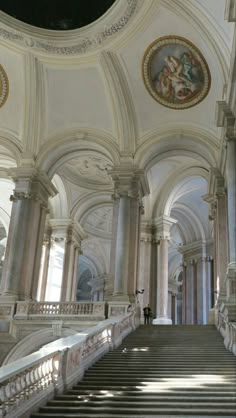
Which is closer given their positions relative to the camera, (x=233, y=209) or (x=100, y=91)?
(x=233, y=209)

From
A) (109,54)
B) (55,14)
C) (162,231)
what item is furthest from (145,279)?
(55,14)

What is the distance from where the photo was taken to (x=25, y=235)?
1700 cm

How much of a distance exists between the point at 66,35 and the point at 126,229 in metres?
7.12

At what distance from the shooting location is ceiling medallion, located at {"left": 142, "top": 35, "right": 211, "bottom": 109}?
1570 cm

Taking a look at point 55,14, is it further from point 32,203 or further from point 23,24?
point 32,203

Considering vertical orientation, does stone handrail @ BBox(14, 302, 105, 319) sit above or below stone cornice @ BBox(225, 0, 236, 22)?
below

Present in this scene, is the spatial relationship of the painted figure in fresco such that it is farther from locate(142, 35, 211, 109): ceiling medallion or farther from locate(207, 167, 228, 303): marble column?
locate(207, 167, 228, 303): marble column

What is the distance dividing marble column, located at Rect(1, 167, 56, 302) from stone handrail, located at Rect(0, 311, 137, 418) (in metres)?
6.84

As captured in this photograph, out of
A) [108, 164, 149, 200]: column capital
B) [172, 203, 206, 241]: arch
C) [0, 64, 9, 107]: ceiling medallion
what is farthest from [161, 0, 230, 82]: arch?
[172, 203, 206, 241]: arch

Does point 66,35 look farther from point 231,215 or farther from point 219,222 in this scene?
point 231,215

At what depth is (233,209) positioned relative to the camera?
12578 mm

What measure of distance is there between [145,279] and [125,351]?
1117 centimetres

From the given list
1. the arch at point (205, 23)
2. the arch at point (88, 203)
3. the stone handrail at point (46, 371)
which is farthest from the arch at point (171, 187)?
the stone handrail at point (46, 371)

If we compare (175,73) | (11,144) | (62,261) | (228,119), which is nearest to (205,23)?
(175,73)
